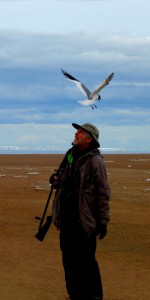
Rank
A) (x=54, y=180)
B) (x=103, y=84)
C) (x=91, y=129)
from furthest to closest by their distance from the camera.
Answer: (x=103, y=84) → (x=54, y=180) → (x=91, y=129)

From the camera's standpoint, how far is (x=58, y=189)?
692cm

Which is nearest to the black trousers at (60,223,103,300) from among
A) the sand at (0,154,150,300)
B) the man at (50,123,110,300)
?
the man at (50,123,110,300)

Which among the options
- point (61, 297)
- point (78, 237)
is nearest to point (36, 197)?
point (61, 297)

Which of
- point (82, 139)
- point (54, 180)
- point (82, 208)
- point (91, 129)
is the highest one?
point (91, 129)

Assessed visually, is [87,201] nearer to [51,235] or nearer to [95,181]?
[95,181]

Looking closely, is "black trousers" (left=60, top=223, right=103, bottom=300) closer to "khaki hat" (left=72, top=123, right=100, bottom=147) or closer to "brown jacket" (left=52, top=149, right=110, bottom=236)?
"brown jacket" (left=52, top=149, right=110, bottom=236)

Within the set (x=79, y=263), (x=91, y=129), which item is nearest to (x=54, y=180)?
(x=91, y=129)

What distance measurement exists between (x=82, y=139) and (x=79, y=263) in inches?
54.3

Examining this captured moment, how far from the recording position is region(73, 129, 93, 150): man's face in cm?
681

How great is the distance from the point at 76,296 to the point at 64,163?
152 centimetres

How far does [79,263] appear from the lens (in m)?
6.85

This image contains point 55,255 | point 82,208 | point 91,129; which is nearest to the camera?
point 82,208

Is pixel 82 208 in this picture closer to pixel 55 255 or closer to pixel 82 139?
pixel 82 139

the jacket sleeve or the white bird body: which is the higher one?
the white bird body
